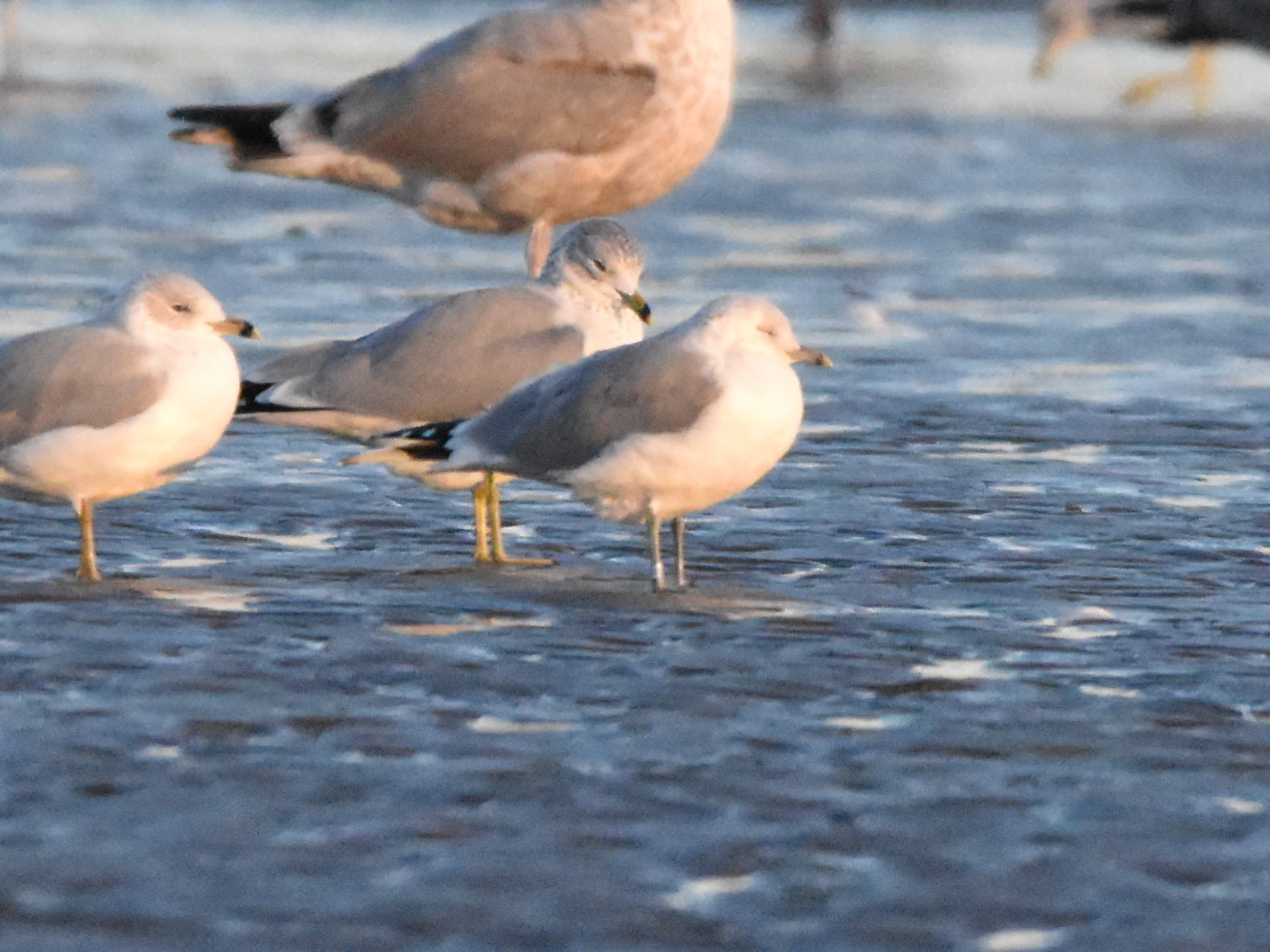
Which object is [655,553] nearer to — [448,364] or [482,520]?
[482,520]

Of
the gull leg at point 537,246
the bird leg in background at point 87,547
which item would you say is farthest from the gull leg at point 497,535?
the gull leg at point 537,246

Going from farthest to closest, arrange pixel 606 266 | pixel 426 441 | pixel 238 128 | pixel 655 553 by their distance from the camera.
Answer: pixel 238 128 < pixel 606 266 < pixel 426 441 < pixel 655 553

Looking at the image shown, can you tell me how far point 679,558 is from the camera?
21.7 feet

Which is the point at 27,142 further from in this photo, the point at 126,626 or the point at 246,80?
the point at 126,626

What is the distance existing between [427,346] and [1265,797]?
3163 millimetres

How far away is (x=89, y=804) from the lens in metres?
4.50

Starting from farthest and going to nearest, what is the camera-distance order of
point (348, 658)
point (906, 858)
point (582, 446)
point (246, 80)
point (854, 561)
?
point (246, 80), point (854, 561), point (582, 446), point (348, 658), point (906, 858)

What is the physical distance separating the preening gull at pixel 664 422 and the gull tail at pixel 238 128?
13.0 ft

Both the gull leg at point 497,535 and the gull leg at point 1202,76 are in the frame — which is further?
the gull leg at point 1202,76

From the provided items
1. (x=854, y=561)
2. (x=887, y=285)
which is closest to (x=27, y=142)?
(x=887, y=285)

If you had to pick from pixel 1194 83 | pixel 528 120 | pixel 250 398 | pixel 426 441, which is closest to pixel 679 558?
pixel 426 441

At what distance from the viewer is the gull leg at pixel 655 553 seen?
6.49m

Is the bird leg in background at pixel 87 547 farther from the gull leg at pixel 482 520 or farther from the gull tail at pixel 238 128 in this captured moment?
the gull tail at pixel 238 128

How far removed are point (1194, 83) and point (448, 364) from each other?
19.7m
